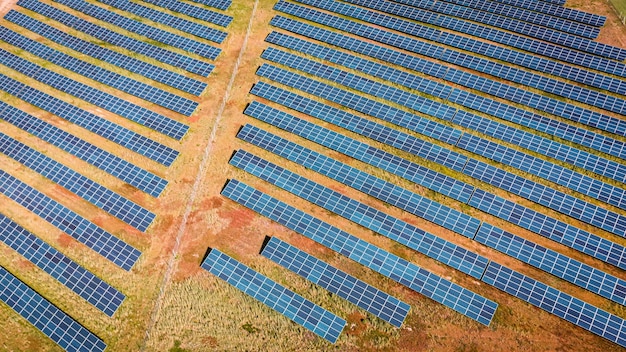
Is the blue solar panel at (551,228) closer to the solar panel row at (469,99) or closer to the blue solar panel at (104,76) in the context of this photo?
the solar panel row at (469,99)

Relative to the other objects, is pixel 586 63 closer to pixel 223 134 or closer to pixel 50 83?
pixel 223 134

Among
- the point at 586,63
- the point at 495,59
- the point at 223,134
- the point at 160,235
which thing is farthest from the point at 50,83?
the point at 586,63

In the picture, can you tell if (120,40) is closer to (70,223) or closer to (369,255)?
(70,223)

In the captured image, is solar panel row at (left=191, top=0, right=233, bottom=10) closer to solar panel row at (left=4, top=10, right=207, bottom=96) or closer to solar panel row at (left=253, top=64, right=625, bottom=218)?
solar panel row at (left=4, top=10, right=207, bottom=96)

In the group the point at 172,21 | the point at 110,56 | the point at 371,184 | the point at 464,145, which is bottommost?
the point at 371,184

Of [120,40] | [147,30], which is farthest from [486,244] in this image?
[120,40]
